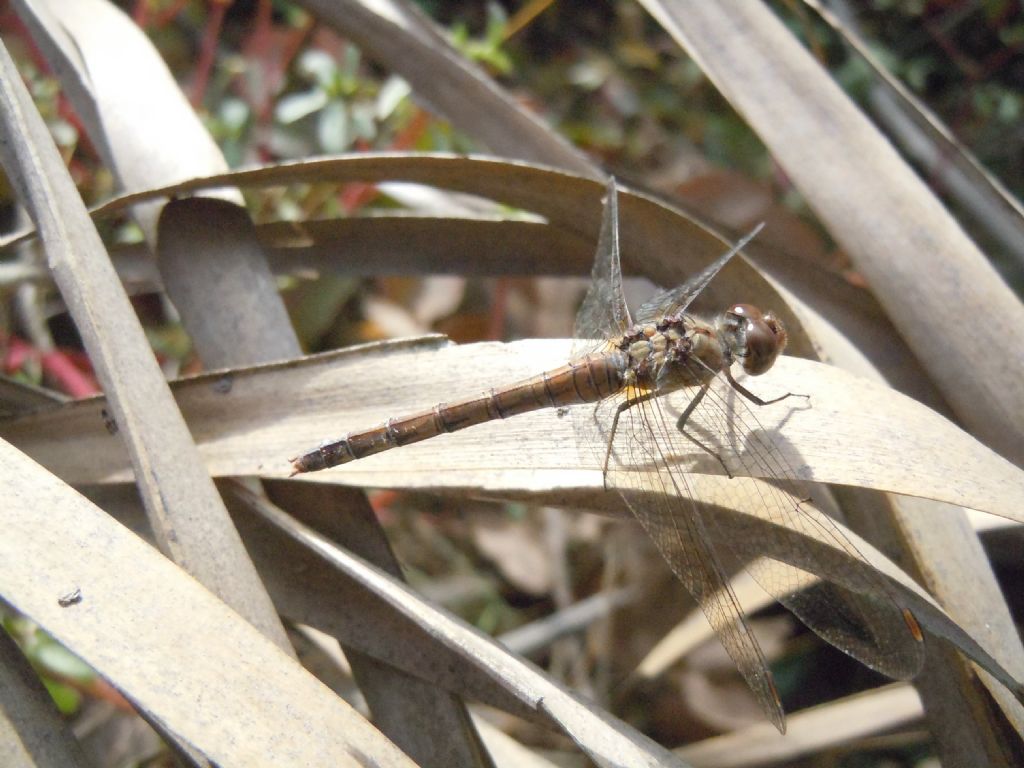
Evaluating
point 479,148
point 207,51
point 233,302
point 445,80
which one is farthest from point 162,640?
point 207,51

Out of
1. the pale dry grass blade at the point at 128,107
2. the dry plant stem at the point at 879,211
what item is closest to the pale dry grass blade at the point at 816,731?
the dry plant stem at the point at 879,211

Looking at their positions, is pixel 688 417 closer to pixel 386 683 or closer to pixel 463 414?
pixel 463 414

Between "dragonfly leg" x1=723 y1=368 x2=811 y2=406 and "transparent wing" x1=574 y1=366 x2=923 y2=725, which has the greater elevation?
"dragonfly leg" x1=723 y1=368 x2=811 y2=406

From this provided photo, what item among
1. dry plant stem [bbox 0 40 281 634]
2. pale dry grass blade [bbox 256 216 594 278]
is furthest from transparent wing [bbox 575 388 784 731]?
dry plant stem [bbox 0 40 281 634]

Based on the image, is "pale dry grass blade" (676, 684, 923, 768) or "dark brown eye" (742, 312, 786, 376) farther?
"pale dry grass blade" (676, 684, 923, 768)

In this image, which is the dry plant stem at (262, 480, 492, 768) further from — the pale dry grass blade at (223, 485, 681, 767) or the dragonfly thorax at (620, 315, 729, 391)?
the dragonfly thorax at (620, 315, 729, 391)

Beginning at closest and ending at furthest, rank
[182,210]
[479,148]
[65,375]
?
[182,210], [65,375], [479,148]

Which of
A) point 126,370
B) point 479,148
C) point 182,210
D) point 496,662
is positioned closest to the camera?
point 496,662
